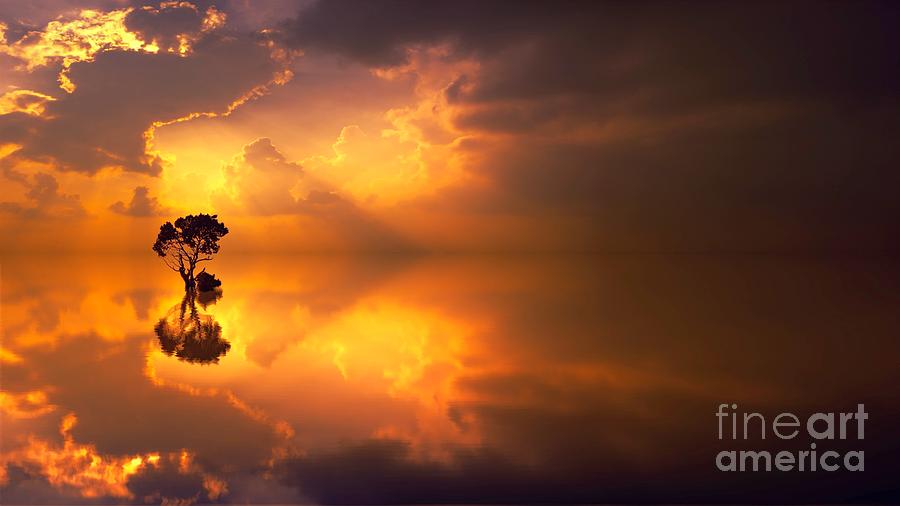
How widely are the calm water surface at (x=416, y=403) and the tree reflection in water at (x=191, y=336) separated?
0.81 ft

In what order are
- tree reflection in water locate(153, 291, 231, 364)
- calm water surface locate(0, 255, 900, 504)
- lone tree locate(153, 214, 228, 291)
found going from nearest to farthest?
1. calm water surface locate(0, 255, 900, 504)
2. tree reflection in water locate(153, 291, 231, 364)
3. lone tree locate(153, 214, 228, 291)

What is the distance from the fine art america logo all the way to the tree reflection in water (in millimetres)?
23199

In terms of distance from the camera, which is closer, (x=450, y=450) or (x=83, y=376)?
(x=450, y=450)

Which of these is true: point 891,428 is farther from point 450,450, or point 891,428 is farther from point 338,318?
point 338,318

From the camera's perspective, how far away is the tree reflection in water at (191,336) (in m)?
29.9

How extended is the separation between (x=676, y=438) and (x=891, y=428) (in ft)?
26.0

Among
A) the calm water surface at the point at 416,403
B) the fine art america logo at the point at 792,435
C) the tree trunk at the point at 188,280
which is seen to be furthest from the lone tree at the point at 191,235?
the fine art america logo at the point at 792,435

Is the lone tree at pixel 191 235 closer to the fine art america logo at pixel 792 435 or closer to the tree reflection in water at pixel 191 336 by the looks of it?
the tree reflection in water at pixel 191 336

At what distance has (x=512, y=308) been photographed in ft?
178

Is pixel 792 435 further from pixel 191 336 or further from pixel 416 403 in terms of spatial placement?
pixel 191 336

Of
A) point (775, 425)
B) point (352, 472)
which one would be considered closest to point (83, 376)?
point (352, 472)

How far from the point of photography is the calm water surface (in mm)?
14898

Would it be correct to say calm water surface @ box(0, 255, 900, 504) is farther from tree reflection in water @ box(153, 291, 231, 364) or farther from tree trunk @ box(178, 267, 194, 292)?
tree trunk @ box(178, 267, 194, 292)

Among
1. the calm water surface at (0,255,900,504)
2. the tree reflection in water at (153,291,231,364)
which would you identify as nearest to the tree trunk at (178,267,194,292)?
the tree reflection in water at (153,291,231,364)
